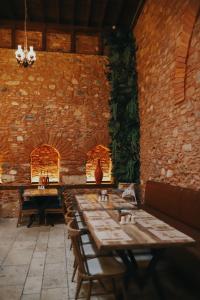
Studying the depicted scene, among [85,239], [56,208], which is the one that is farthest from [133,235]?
[56,208]

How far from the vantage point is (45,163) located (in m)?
7.53

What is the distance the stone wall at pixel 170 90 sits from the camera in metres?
4.13

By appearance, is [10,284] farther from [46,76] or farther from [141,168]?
[46,76]

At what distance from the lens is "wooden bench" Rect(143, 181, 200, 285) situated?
3059mm

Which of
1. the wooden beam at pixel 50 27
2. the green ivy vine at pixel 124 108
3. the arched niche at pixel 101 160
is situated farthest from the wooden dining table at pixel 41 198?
the wooden beam at pixel 50 27

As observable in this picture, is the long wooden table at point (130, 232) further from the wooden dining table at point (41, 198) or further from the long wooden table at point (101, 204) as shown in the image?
the wooden dining table at point (41, 198)

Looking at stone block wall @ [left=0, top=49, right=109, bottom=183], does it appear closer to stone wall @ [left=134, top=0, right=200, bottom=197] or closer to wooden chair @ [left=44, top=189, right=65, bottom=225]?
wooden chair @ [left=44, top=189, right=65, bottom=225]

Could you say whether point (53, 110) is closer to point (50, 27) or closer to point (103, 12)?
point (50, 27)

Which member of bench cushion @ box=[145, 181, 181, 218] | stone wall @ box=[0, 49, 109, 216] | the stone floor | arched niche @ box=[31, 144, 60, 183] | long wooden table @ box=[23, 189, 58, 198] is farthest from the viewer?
arched niche @ box=[31, 144, 60, 183]

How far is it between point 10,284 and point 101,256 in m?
1.21

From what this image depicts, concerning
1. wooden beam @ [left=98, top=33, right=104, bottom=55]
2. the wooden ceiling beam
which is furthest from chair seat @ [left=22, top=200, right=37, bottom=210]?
the wooden ceiling beam

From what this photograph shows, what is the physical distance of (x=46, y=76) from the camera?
7.33 meters

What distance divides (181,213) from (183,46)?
255 cm

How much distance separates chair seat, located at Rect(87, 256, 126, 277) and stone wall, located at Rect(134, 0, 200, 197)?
1901 millimetres
